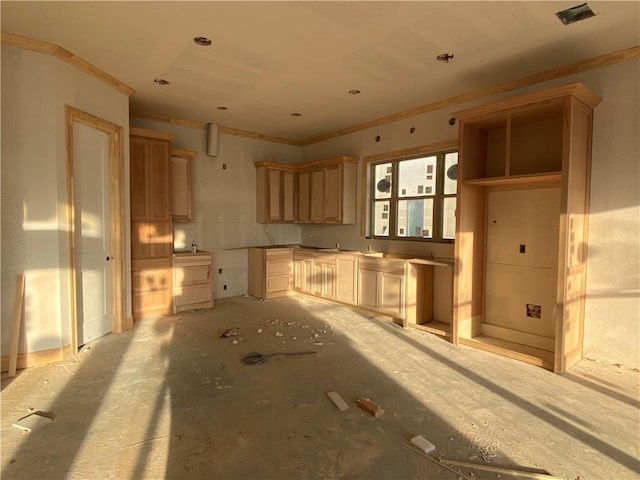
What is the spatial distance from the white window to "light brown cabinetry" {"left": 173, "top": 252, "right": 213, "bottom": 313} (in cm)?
265

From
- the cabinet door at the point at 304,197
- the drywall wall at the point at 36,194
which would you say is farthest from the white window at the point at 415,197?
the drywall wall at the point at 36,194

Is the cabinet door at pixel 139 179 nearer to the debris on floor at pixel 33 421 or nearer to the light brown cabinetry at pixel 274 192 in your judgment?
the light brown cabinetry at pixel 274 192

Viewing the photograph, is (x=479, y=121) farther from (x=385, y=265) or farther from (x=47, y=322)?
(x=47, y=322)

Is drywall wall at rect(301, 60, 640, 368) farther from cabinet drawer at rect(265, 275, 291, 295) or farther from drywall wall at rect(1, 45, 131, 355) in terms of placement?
drywall wall at rect(1, 45, 131, 355)

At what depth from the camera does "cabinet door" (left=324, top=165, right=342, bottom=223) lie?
5828mm

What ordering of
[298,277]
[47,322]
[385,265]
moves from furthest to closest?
1. [298,277]
2. [385,265]
3. [47,322]

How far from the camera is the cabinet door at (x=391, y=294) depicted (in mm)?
4633

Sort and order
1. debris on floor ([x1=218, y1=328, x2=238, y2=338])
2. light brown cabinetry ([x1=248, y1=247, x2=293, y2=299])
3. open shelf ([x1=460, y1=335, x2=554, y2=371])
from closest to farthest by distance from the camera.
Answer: open shelf ([x1=460, y1=335, x2=554, y2=371]) < debris on floor ([x1=218, y1=328, x2=238, y2=338]) < light brown cabinetry ([x1=248, y1=247, x2=293, y2=299])

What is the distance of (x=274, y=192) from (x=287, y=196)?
0.88ft

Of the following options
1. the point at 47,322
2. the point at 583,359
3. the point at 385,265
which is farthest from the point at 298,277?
the point at 583,359

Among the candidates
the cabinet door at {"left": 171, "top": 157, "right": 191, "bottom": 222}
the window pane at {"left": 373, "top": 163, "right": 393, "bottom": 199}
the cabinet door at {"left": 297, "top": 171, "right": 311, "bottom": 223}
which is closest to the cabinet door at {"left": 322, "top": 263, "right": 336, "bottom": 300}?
the cabinet door at {"left": 297, "top": 171, "right": 311, "bottom": 223}

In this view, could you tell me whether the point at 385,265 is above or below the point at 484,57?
below

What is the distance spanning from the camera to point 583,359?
3.52 metres

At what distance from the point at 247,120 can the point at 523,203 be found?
13.4 feet
